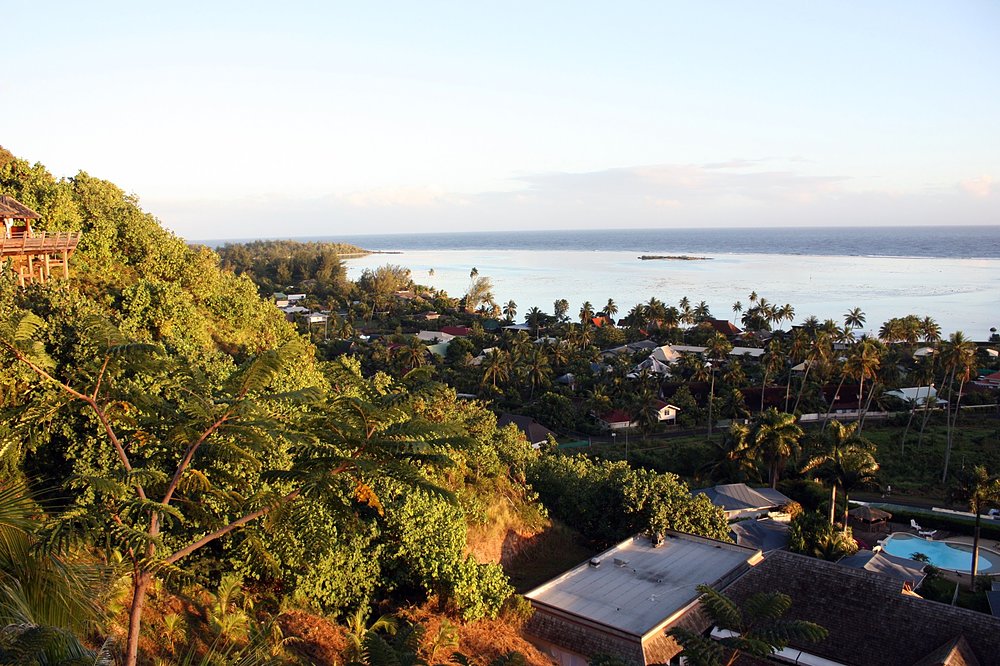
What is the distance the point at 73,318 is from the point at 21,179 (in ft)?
48.4

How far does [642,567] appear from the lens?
1582 centimetres

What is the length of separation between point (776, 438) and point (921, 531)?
6081 millimetres

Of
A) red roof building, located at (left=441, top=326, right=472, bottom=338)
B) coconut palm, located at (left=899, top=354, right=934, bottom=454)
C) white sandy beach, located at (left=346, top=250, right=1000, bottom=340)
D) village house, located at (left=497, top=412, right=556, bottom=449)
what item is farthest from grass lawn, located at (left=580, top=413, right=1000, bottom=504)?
white sandy beach, located at (left=346, top=250, right=1000, bottom=340)

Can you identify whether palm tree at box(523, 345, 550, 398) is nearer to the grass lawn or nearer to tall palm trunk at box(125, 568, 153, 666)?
the grass lawn

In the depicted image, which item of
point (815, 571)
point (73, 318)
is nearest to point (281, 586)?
point (73, 318)

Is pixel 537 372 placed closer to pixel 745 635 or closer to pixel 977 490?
pixel 977 490

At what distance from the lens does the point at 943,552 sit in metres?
26.1

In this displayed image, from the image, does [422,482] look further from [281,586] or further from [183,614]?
[281,586]

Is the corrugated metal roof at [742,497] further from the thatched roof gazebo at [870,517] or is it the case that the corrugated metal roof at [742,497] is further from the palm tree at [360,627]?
the palm tree at [360,627]

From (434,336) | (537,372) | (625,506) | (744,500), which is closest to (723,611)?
(625,506)

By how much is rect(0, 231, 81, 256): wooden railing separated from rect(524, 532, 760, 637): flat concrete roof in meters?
14.7

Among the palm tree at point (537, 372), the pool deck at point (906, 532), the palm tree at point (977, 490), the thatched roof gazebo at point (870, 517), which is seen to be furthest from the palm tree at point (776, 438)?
the palm tree at point (537, 372)

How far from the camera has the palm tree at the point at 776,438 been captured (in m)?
31.1

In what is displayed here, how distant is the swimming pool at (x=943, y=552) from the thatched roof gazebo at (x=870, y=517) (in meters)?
0.71
